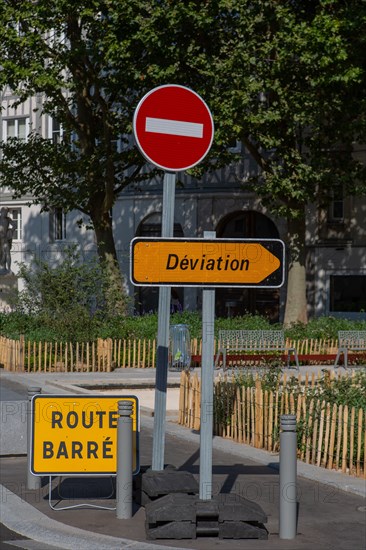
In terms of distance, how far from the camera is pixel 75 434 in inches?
401

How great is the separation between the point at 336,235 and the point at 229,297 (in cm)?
523

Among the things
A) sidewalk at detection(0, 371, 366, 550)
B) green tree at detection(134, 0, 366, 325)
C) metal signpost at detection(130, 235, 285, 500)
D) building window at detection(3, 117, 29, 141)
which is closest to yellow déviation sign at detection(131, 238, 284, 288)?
metal signpost at detection(130, 235, 285, 500)

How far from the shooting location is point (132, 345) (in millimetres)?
28328

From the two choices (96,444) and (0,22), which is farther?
(0,22)

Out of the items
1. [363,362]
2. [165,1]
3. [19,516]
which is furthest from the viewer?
[165,1]

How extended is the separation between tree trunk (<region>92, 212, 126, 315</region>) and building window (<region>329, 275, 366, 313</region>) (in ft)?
30.2

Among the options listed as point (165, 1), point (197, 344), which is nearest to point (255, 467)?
point (197, 344)

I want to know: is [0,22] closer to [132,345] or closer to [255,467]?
[132,345]

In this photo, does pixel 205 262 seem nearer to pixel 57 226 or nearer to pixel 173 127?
pixel 173 127

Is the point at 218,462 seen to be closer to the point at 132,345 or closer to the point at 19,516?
the point at 19,516

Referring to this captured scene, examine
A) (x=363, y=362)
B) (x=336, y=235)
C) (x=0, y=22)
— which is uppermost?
(x=0, y=22)

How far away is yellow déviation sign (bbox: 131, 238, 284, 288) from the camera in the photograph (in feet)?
29.1

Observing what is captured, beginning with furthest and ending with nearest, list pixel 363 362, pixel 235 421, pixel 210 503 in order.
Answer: pixel 363 362 → pixel 235 421 → pixel 210 503

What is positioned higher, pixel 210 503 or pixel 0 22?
pixel 0 22
